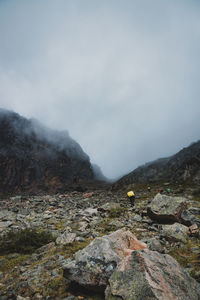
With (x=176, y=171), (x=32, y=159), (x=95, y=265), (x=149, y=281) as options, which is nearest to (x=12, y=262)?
(x=95, y=265)

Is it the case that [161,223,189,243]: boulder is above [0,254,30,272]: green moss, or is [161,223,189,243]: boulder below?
below

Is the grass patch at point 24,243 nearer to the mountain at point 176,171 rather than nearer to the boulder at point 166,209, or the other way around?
the boulder at point 166,209

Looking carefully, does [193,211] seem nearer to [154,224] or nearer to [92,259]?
[154,224]

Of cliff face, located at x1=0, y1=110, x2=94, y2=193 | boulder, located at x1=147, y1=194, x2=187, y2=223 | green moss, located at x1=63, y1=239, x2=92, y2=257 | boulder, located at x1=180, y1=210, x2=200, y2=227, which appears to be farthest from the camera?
cliff face, located at x1=0, y1=110, x2=94, y2=193

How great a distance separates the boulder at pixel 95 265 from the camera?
4309 mm

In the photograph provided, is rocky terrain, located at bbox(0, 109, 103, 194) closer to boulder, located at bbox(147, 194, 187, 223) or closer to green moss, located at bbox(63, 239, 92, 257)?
boulder, located at bbox(147, 194, 187, 223)

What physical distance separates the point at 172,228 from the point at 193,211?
244 inches

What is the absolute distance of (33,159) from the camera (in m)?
94.7

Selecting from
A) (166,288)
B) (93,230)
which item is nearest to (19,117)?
(93,230)

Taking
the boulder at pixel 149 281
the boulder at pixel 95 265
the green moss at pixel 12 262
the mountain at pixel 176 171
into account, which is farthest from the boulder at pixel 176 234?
the mountain at pixel 176 171

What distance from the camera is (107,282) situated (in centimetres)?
423

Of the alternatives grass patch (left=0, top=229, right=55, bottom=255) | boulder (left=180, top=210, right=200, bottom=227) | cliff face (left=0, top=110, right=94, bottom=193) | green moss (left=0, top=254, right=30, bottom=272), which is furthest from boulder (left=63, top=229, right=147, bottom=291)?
cliff face (left=0, top=110, right=94, bottom=193)

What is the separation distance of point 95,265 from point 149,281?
1514 millimetres

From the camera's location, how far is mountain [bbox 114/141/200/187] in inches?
2011
